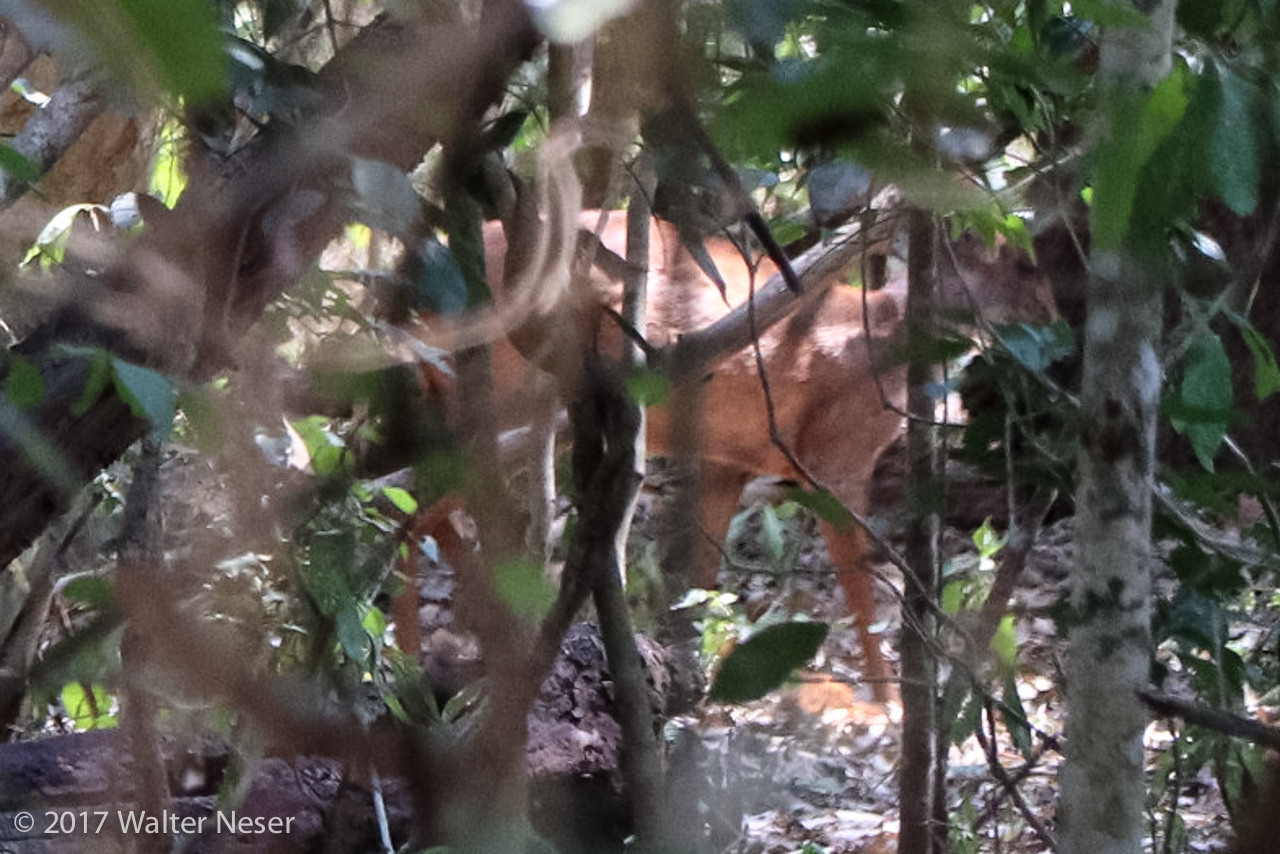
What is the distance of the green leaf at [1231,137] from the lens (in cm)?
68

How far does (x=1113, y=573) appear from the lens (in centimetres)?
87

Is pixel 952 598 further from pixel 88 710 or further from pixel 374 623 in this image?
pixel 88 710

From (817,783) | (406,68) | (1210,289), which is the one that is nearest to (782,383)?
(817,783)

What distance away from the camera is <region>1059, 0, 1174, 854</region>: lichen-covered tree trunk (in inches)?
33.6

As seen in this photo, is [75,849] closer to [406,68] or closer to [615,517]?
[615,517]

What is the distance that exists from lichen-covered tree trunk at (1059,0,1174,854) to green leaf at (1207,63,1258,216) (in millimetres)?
129

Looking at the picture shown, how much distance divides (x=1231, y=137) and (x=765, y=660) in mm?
400

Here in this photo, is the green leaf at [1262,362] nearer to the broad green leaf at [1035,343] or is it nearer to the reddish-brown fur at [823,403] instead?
the broad green leaf at [1035,343]

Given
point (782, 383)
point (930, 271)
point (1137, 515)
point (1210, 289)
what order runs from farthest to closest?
1. point (782, 383)
2. point (1210, 289)
3. point (930, 271)
4. point (1137, 515)

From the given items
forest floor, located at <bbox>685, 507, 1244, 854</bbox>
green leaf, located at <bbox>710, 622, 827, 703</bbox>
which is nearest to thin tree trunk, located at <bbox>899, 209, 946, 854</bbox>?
forest floor, located at <bbox>685, 507, 1244, 854</bbox>

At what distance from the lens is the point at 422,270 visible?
78 centimetres

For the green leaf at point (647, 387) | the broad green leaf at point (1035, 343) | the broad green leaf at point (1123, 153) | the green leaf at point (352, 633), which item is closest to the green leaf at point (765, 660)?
the green leaf at point (647, 387)

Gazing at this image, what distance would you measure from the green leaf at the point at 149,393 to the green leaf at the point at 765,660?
1.18 feet

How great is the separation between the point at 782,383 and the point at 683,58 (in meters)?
3.79
